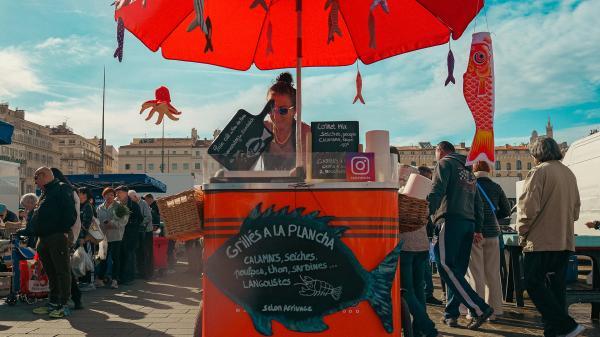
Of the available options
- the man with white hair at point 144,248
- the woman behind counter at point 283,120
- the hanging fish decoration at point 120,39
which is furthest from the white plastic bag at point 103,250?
the hanging fish decoration at point 120,39

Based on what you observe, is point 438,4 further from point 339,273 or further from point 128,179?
point 128,179

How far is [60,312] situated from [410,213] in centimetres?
530

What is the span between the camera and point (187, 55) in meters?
5.29

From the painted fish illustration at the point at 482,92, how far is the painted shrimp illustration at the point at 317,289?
1720 millimetres

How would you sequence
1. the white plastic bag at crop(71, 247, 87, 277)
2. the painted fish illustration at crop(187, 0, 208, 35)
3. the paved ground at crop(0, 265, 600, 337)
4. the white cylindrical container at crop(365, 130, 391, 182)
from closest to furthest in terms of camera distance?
the painted fish illustration at crop(187, 0, 208, 35) → the white cylindrical container at crop(365, 130, 391, 182) → the paved ground at crop(0, 265, 600, 337) → the white plastic bag at crop(71, 247, 87, 277)

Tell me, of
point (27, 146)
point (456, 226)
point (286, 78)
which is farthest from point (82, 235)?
point (27, 146)

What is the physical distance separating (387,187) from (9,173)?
17.4 m

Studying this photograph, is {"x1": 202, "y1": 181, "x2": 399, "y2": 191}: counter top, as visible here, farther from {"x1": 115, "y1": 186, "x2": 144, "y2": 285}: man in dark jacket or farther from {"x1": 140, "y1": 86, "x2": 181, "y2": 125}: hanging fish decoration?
{"x1": 115, "y1": 186, "x2": 144, "y2": 285}: man in dark jacket

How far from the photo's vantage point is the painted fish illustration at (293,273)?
10.3 ft

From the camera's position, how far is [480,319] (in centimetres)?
591

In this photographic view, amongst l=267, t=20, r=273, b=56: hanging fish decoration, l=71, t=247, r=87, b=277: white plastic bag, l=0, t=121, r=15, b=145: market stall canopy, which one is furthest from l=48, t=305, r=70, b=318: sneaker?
l=267, t=20, r=273, b=56: hanging fish decoration

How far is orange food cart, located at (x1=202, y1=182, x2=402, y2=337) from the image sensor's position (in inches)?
124

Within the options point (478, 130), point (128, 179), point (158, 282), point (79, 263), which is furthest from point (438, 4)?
point (128, 179)

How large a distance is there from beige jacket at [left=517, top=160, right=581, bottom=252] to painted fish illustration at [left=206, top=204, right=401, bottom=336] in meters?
2.74
